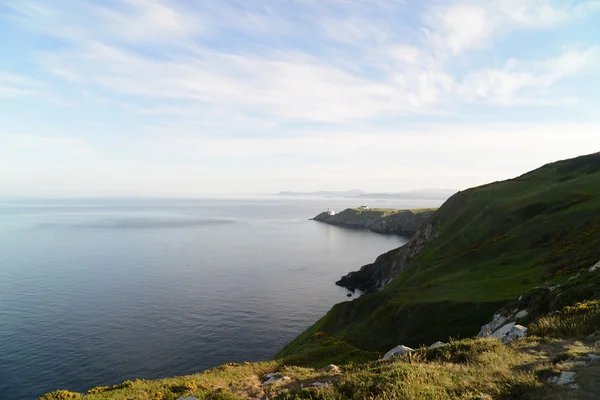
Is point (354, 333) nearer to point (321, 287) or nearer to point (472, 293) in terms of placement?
point (472, 293)

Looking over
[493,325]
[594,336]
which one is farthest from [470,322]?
[594,336]

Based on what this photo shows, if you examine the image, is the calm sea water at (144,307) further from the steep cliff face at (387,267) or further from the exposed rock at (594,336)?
the exposed rock at (594,336)

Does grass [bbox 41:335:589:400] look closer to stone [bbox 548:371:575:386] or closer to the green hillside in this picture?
stone [bbox 548:371:575:386]

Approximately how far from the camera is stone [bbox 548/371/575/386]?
1172cm

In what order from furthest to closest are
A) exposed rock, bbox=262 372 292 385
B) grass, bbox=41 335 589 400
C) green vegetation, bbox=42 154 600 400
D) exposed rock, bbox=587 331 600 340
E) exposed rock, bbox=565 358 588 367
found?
exposed rock, bbox=262 372 292 385, exposed rock, bbox=587 331 600 340, green vegetation, bbox=42 154 600 400, exposed rock, bbox=565 358 588 367, grass, bbox=41 335 589 400

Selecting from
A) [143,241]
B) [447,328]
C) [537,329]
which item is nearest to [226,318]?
[447,328]

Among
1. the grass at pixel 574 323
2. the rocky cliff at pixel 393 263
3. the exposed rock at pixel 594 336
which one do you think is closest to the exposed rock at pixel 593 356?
the exposed rock at pixel 594 336

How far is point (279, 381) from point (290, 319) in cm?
5732

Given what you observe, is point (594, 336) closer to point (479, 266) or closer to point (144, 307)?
point (479, 266)

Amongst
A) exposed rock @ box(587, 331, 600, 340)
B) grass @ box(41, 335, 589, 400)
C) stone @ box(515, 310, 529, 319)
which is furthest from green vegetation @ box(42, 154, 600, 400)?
stone @ box(515, 310, 529, 319)

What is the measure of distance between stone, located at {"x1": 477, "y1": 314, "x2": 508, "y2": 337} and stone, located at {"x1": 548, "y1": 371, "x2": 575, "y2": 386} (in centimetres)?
2036

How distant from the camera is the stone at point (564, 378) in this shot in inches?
461

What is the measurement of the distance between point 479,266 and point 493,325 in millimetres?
25020

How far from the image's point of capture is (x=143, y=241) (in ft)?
580
